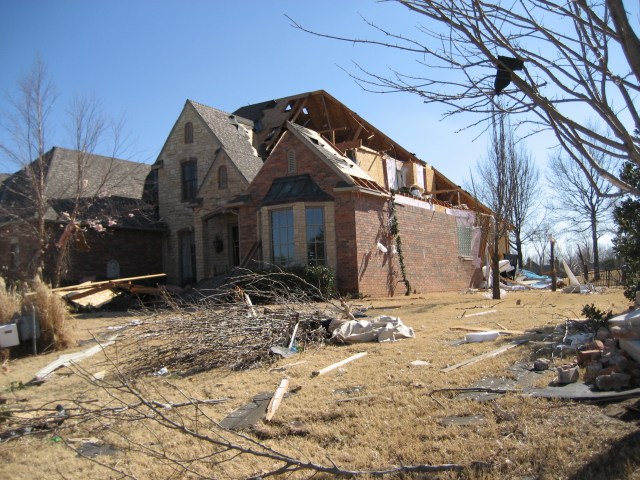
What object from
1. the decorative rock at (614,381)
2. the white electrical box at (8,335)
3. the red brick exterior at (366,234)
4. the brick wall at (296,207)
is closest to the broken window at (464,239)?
the red brick exterior at (366,234)

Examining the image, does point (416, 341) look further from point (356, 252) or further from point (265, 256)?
point (265, 256)

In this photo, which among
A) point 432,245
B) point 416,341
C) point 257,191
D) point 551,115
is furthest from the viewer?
point 432,245

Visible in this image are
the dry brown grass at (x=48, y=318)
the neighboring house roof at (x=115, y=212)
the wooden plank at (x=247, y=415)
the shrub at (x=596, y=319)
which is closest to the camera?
the wooden plank at (x=247, y=415)

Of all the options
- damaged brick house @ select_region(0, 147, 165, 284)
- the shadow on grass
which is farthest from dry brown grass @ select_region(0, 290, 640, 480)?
damaged brick house @ select_region(0, 147, 165, 284)

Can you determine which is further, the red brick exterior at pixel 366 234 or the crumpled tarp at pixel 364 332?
the red brick exterior at pixel 366 234

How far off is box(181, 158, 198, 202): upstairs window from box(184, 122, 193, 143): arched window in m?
0.91

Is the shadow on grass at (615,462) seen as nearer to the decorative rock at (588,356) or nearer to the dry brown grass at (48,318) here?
the decorative rock at (588,356)

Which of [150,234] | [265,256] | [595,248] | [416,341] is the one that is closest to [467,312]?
[416,341]

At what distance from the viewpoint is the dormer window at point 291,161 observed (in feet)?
60.3

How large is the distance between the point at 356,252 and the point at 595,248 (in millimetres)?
21802

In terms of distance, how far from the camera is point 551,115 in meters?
3.85

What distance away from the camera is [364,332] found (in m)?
9.05

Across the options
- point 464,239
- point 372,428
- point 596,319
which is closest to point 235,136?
point 464,239

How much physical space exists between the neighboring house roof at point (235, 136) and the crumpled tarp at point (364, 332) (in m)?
12.9
